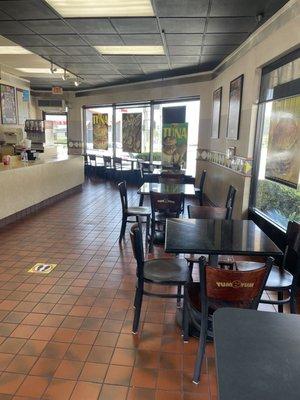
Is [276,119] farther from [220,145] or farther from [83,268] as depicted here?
[83,268]

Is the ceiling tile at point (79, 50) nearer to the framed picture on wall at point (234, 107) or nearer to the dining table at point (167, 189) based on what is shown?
the framed picture on wall at point (234, 107)

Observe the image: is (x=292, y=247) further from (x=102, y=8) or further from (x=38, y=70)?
(x=38, y=70)

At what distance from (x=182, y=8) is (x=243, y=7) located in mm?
716

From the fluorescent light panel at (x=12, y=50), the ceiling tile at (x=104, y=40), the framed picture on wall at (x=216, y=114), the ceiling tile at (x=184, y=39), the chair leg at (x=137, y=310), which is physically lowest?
the chair leg at (x=137, y=310)

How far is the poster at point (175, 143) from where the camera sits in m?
8.66

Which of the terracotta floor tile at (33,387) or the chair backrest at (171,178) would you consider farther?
the chair backrest at (171,178)

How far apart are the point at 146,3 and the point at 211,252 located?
125 inches

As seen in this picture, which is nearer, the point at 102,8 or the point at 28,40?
the point at 102,8

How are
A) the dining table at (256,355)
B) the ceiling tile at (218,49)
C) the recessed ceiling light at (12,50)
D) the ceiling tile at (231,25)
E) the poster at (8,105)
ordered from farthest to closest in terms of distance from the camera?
1. the poster at (8,105)
2. the recessed ceiling light at (12,50)
3. the ceiling tile at (218,49)
4. the ceiling tile at (231,25)
5. the dining table at (256,355)

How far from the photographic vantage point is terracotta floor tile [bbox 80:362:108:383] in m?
2.13

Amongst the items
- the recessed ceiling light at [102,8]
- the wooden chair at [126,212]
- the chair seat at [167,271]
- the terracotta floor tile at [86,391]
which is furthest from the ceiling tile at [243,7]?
the terracotta floor tile at [86,391]

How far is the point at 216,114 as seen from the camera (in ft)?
23.5

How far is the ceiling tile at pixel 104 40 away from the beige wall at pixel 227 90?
6.80 feet

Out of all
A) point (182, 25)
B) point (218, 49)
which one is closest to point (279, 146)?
point (182, 25)
